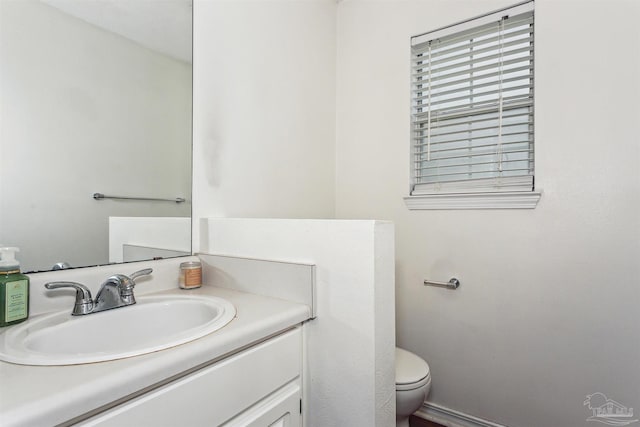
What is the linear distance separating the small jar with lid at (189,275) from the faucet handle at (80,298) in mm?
328

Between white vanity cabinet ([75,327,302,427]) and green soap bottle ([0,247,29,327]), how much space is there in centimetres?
49

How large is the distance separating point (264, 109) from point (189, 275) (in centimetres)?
92

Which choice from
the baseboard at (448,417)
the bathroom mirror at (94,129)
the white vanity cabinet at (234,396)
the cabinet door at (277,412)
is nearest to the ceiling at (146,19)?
the bathroom mirror at (94,129)

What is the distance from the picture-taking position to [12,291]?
872mm

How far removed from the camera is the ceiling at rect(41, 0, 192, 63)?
112cm

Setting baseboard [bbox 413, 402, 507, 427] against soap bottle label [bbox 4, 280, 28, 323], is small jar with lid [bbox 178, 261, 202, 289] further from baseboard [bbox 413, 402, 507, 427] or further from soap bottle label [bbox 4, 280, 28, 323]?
baseboard [bbox 413, 402, 507, 427]

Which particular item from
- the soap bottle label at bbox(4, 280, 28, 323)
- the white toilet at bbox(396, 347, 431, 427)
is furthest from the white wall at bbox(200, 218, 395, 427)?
the soap bottle label at bbox(4, 280, 28, 323)

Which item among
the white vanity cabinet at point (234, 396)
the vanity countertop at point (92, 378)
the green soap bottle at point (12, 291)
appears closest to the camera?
the vanity countertop at point (92, 378)

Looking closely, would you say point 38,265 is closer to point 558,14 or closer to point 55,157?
point 55,157

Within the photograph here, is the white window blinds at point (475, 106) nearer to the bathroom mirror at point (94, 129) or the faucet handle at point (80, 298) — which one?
the bathroom mirror at point (94, 129)

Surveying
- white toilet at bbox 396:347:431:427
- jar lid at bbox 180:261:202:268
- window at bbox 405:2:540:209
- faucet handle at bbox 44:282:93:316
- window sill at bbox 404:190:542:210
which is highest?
window at bbox 405:2:540:209

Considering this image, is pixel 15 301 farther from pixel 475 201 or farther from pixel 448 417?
pixel 448 417

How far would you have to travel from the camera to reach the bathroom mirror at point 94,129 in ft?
3.19

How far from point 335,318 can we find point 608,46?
1598 mm
